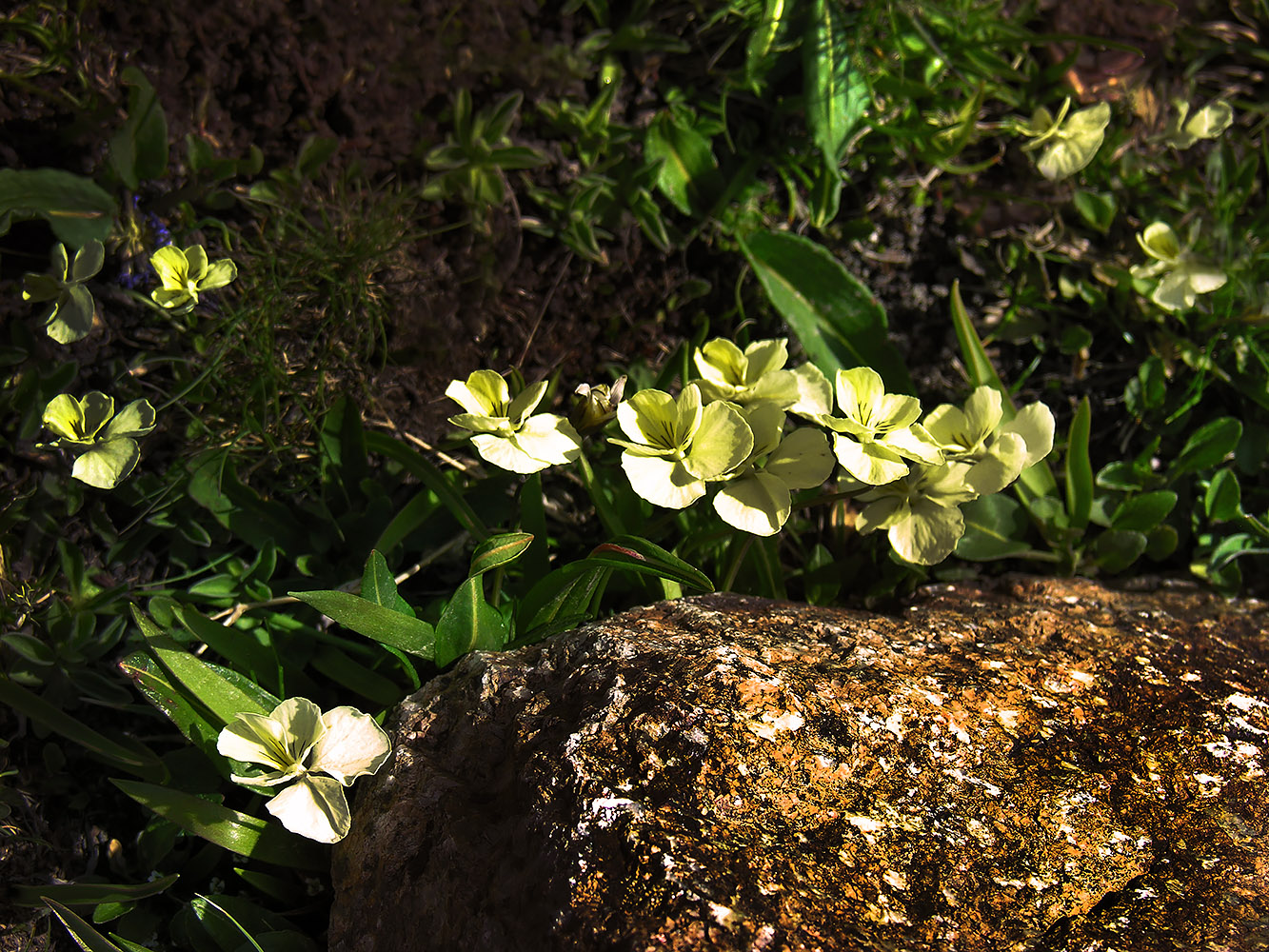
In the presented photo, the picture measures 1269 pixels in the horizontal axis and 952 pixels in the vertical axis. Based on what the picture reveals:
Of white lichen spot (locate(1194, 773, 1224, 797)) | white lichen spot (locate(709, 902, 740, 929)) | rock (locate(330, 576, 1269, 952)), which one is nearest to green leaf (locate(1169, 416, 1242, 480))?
rock (locate(330, 576, 1269, 952))

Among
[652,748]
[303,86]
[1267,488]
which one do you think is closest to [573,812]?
[652,748]

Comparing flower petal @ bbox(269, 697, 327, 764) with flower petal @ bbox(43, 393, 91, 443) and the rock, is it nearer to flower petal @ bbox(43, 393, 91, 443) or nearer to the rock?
the rock

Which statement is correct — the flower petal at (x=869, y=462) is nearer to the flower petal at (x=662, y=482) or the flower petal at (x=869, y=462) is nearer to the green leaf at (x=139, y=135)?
the flower petal at (x=662, y=482)

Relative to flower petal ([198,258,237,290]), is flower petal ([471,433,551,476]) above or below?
above

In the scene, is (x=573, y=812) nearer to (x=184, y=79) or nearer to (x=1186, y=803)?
(x=1186, y=803)

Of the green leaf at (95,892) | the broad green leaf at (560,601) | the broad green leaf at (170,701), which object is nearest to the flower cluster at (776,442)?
the broad green leaf at (560,601)

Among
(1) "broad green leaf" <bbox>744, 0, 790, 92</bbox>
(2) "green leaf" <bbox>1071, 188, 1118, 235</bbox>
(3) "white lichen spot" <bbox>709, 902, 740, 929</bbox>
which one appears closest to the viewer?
(3) "white lichen spot" <bbox>709, 902, 740, 929</bbox>

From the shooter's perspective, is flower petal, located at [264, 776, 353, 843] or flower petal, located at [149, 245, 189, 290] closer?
flower petal, located at [264, 776, 353, 843]

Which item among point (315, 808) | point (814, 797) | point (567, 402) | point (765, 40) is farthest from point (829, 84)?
point (315, 808)
